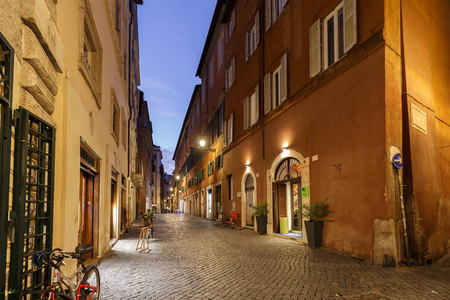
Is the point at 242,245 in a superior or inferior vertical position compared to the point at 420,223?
inferior

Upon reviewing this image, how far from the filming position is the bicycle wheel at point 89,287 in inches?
161

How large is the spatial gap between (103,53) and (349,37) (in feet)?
21.4

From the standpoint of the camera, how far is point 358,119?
8305 millimetres

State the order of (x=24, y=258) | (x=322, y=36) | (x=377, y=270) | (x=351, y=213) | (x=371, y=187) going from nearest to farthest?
(x=24, y=258) < (x=377, y=270) < (x=371, y=187) < (x=351, y=213) < (x=322, y=36)

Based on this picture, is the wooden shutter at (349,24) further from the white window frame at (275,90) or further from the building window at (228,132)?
the building window at (228,132)

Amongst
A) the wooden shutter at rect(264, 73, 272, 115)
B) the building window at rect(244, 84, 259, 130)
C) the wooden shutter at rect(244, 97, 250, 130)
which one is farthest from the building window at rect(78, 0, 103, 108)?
the wooden shutter at rect(244, 97, 250, 130)

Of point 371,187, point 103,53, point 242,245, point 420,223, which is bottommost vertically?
point 242,245

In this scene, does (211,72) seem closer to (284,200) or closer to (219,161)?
(219,161)

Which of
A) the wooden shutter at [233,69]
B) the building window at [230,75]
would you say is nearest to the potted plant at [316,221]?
the wooden shutter at [233,69]

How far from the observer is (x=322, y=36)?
403 inches

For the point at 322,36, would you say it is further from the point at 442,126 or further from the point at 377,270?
the point at 377,270

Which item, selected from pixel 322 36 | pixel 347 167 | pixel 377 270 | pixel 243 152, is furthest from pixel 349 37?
pixel 243 152

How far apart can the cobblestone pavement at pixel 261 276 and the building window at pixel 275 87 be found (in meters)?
6.36

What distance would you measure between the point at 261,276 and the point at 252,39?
1328cm
